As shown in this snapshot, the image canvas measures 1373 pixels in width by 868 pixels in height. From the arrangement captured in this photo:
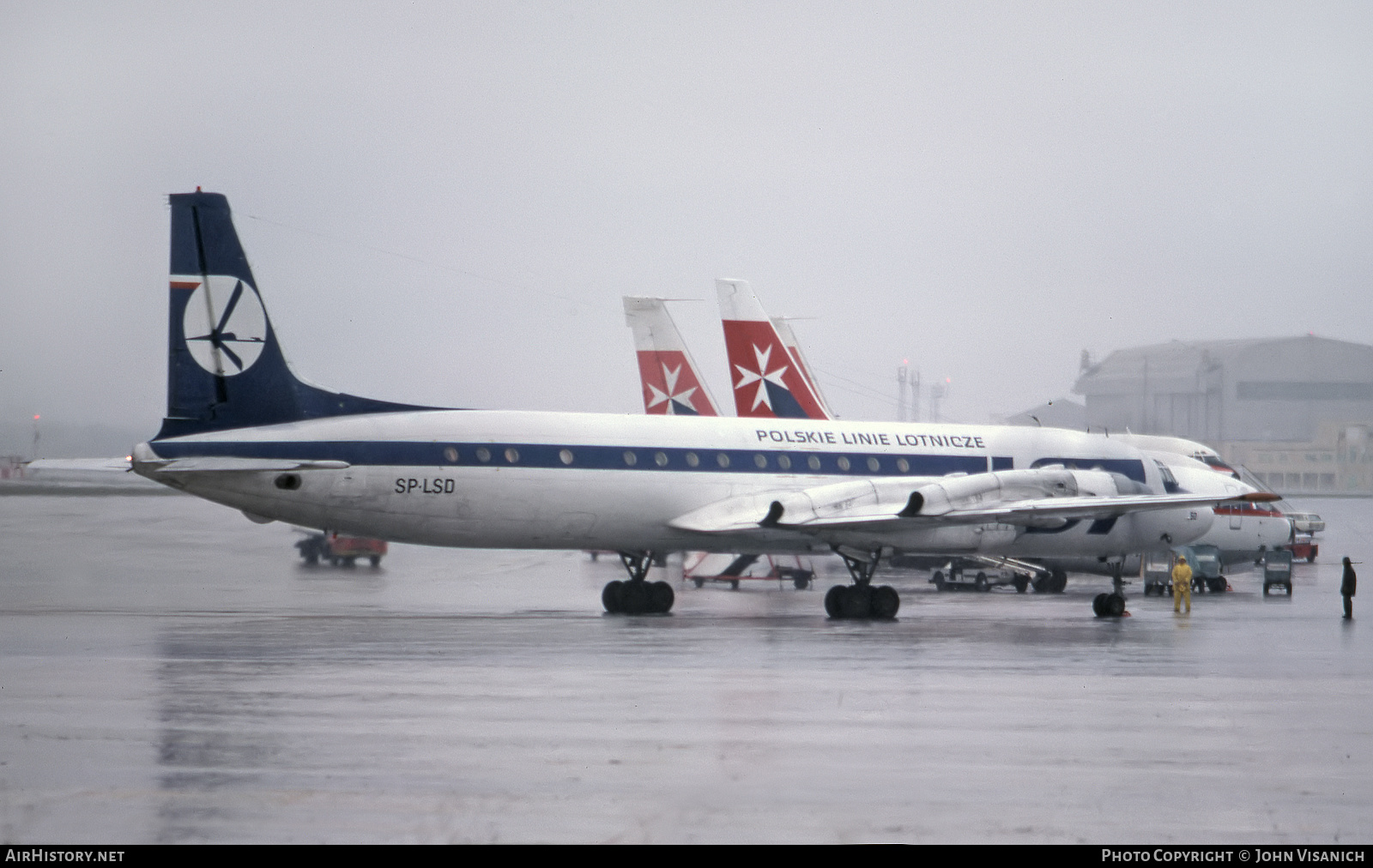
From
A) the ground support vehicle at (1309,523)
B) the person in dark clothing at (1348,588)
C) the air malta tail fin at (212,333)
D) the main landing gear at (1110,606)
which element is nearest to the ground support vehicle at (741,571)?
the main landing gear at (1110,606)

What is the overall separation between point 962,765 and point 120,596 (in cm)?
2267

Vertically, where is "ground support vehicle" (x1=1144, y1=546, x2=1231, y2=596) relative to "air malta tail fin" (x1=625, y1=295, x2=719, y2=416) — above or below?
below

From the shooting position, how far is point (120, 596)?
29234mm

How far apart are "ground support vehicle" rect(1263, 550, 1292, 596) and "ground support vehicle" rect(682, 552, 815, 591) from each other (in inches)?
475

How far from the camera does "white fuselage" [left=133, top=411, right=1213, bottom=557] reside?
24953mm

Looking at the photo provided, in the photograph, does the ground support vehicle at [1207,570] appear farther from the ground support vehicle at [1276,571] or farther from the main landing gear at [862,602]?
the main landing gear at [862,602]

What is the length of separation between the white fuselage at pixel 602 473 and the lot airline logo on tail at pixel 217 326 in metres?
1.30

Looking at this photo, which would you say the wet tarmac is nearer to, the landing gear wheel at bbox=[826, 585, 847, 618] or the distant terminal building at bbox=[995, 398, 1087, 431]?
the landing gear wheel at bbox=[826, 585, 847, 618]

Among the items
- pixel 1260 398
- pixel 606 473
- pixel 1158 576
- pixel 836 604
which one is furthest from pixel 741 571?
pixel 1260 398

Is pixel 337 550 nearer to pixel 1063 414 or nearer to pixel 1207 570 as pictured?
pixel 1207 570

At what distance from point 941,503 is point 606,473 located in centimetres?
638

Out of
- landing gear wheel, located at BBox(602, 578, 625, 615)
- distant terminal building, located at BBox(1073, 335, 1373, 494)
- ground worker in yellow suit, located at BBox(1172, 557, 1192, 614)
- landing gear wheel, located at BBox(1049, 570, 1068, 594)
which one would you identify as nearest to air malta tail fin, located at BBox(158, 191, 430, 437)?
landing gear wheel, located at BBox(602, 578, 625, 615)

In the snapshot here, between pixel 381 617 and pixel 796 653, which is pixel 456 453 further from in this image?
pixel 796 653

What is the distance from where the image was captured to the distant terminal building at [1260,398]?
103750 mm
